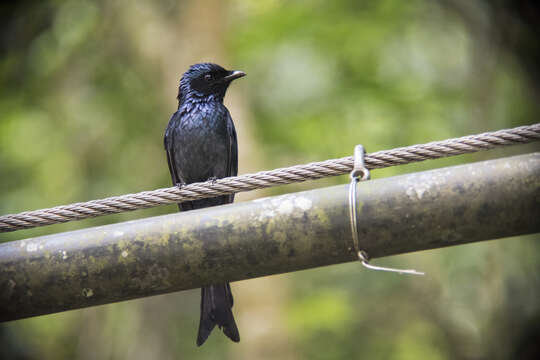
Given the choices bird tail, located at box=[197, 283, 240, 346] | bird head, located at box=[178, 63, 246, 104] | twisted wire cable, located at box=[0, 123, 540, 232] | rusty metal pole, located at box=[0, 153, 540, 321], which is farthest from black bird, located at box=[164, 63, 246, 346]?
rusty metal pole, located at box=[0, 153, 540, 321]

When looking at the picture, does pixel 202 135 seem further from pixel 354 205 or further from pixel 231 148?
pixel 354 205

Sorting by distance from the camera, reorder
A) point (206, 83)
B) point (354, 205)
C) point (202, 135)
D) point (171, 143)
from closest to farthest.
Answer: point (354, 205) → point (202, 135) → point (171, 143) → point (206, 83)

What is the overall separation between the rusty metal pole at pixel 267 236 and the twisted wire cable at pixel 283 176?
0.82ft

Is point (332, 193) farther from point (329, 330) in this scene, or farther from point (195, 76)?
point (329, 330)

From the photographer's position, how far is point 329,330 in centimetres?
668

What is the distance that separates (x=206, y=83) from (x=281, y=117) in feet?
10.1

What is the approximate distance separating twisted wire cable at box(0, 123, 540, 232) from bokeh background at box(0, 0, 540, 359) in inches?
140

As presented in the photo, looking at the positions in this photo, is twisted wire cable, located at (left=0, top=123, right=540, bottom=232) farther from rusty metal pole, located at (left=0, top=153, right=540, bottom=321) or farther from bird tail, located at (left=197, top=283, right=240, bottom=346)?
bird tail, located at (left=197, top=283, right=240, bottom=346)

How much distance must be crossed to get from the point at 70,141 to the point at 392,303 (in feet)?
15.1

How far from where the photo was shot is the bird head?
464cm

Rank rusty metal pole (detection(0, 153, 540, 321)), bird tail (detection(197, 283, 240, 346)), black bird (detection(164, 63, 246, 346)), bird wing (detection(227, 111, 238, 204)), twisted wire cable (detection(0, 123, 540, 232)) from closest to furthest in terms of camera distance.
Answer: rusty metal pole (detection(0, 153, 540, 321))
twisted wire cable (detection(0, 123, 540, 232))
bird tail (detection(197, 283, 240, 346))
black bird (detection(164, 63, 246, 346))
bird wing (detection(227, 111, 238, 204))

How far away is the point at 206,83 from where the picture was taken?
4.68m

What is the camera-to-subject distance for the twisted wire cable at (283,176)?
2275 mm

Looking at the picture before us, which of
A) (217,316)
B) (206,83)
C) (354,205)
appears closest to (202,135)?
(206,83)
